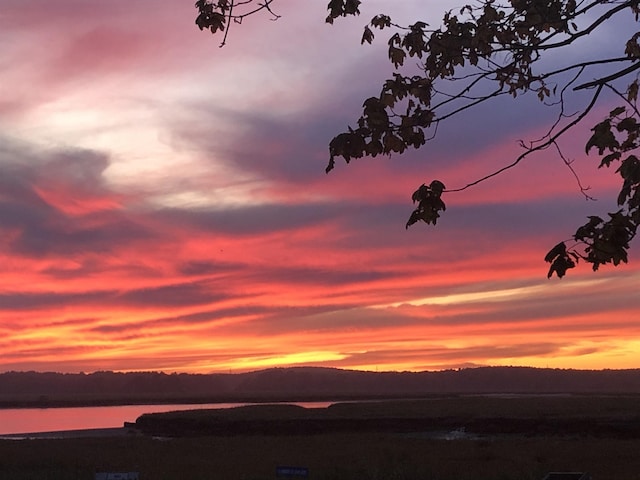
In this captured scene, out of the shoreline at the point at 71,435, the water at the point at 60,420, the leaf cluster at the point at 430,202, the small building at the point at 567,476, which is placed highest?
the leaf cluster at the point at 430,202

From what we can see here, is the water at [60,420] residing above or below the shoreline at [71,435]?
above

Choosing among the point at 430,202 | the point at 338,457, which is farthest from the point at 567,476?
the point at 338,457

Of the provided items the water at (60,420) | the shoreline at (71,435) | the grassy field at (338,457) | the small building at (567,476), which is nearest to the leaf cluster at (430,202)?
the small building at (567,476)

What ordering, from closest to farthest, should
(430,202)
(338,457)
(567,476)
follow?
(430,202)
(567,476)
(338,457)

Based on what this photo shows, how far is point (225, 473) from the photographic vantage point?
35.4 meters

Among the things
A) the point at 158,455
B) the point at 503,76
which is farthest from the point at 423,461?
the point at 503,76

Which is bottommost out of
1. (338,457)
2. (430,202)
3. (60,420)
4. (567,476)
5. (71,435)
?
(338,457)

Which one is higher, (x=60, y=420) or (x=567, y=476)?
(x=60, y=420)

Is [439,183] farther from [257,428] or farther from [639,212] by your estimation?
[257,428]

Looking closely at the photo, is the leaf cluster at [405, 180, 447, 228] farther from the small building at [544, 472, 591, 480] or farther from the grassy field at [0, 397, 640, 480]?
the grassy field at [0, 397, 640, 480]

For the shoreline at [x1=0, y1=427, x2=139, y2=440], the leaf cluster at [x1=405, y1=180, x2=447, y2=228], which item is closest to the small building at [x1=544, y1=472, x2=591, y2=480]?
the leaf cluster at [x1=405, y1=180, x2=447, y2=228]

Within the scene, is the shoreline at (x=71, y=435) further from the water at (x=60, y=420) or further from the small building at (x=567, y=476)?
the small building at (x=567, y=476)

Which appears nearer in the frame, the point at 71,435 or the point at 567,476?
the point at 567,476

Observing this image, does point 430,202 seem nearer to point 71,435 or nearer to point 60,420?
point 71,435
